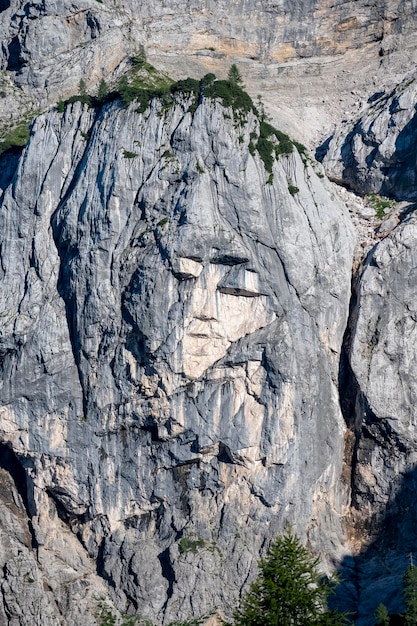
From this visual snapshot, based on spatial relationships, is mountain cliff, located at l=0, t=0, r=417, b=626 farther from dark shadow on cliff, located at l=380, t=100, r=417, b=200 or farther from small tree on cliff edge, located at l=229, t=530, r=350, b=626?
small tree on cliff edge, located at l=229, t=530, r=350, b=626

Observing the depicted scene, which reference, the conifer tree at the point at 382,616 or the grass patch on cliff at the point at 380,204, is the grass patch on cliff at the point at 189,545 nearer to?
the conifer tree at the point at 382,616

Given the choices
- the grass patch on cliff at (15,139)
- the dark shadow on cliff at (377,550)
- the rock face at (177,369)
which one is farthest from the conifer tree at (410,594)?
the grass patch on cliff at (15,139)

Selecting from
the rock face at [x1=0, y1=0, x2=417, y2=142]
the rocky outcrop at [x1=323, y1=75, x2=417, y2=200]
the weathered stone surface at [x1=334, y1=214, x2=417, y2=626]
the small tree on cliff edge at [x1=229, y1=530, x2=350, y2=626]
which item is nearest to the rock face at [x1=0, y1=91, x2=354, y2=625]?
the weathered stone surface at [x1=334, y1=214, x2=417, y2=626]

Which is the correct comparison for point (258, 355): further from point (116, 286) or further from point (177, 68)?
point (177, 68)

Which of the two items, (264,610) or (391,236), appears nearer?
(264,610)

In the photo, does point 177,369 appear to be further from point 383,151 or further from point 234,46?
point 234,46

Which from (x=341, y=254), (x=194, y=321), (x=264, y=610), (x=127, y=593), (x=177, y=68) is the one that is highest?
(x=177, y=68)

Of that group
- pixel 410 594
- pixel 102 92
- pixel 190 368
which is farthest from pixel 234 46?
pixel 410 594

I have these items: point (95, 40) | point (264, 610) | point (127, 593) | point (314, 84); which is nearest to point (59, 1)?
point (95, 40)
